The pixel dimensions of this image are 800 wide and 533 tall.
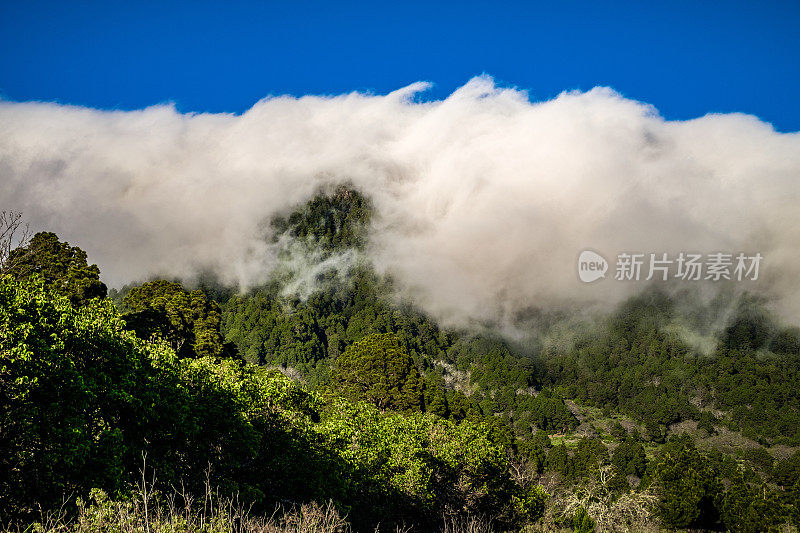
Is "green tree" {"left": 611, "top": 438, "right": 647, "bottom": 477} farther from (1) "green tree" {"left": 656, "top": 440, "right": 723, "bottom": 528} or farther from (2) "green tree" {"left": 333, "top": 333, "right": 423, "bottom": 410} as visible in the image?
(2) "green tree" {"left": 333, "top": 333, "right": 423, "bottom": 410}

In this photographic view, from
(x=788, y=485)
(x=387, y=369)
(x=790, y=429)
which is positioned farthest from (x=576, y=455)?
(x=790, y=429)

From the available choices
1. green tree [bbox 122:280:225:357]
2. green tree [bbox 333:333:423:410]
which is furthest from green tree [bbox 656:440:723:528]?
green tree [bbox 122:280:225:357]

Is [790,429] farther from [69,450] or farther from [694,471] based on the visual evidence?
[69,450]

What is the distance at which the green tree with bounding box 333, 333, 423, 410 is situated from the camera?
4566cm

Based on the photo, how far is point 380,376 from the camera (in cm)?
4594

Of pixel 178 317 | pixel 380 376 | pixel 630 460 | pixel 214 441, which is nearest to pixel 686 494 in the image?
pixel 380 376

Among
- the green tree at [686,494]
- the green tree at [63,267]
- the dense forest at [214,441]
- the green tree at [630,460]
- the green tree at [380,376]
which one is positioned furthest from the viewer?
the green tree at [630,460]

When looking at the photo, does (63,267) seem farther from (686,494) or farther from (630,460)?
(630,460)

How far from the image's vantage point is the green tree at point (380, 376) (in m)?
45.7

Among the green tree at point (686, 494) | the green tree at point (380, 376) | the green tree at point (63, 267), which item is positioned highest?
the green tree at point (63, 267)

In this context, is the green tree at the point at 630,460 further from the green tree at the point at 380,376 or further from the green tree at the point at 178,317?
the green tree at the point at 178,317

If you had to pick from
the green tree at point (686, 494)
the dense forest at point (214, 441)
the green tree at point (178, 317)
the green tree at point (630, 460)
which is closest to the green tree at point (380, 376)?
the dense forest at point (214, 441)

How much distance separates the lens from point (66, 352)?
15930 mm

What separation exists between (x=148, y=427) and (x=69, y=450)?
4116mm
